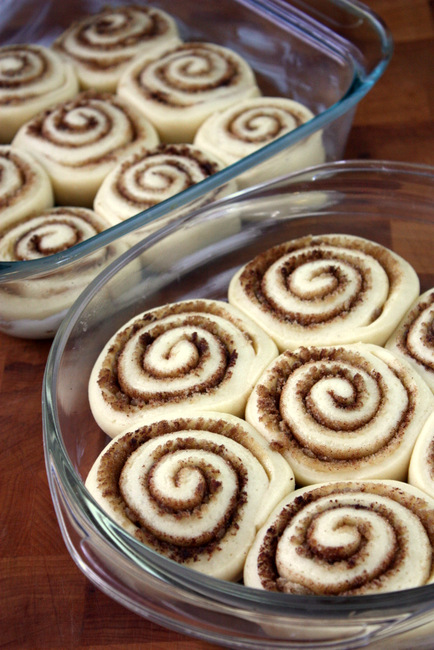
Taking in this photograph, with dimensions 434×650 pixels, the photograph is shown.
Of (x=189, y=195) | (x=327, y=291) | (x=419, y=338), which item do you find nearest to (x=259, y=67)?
(x=189, y=195)

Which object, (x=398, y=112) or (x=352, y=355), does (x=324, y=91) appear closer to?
(x=398, y=112)

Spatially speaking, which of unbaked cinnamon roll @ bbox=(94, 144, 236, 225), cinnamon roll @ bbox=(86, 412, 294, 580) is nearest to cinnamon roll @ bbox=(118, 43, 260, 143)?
unbaked cinnamon roll @ bbox=(94, 144, 236, 225)

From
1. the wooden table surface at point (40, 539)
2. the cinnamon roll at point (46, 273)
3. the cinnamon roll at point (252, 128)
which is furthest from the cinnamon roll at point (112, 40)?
the wooden table surface at point (40, 539)

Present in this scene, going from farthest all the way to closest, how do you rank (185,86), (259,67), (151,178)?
(259,67)
(185,86)
(151,178)

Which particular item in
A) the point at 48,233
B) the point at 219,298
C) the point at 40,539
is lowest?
the point at 40,539

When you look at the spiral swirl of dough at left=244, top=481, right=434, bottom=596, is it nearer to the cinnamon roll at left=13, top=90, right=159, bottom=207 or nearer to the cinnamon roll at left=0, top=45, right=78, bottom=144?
the cinnamon roll at left=13, top=90, right=159, bottom=207

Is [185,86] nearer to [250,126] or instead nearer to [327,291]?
[250,126]
